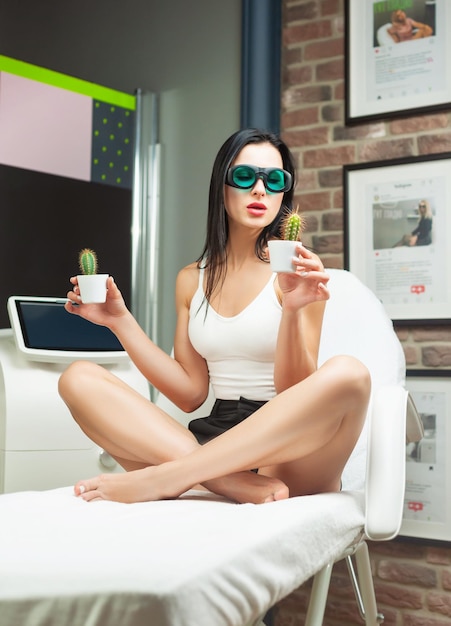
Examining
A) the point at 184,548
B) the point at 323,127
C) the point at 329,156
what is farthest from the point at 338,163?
the point at 184,548

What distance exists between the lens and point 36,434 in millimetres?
1985

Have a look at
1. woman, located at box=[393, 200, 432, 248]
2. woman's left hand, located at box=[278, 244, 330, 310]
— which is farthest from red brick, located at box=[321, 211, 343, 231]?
woman's left hand, located at box=[278, 244, 330, 310]

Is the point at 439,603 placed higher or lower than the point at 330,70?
lower

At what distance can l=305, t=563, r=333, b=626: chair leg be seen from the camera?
1.33 m

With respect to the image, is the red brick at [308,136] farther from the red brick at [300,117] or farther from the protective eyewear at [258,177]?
→ the protective eyewear at [258,177]

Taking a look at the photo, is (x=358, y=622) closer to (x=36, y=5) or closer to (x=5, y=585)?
(x=5, y=585)

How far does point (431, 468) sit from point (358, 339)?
64cm

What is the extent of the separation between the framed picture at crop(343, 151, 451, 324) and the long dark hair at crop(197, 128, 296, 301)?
0.66 meters

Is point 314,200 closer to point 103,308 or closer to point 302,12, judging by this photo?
point 302,12

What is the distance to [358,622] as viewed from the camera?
2.41 meters

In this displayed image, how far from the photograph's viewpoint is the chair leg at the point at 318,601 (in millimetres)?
1335

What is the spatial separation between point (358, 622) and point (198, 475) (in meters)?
1.37

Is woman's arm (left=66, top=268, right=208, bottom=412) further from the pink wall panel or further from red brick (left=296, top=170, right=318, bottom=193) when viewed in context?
the pink wall panel

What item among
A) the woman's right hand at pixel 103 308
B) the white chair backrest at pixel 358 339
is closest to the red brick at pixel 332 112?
the white chair backrest at pixel 358 339
